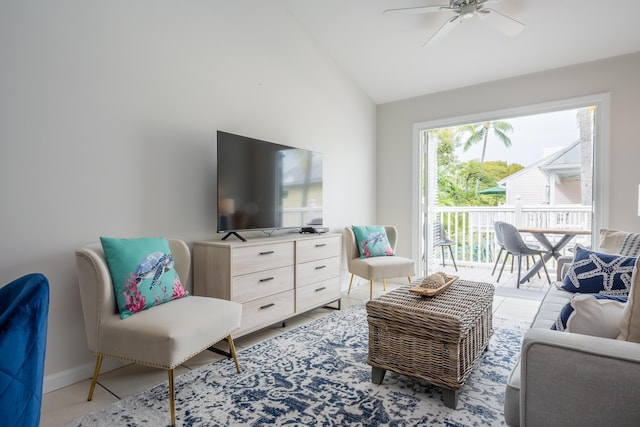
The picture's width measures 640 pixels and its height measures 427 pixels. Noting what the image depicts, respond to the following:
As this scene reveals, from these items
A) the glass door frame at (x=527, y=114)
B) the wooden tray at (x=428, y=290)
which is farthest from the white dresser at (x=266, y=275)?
the glass door frame at (x=527, y=114)

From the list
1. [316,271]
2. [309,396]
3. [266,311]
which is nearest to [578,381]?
[309,396]

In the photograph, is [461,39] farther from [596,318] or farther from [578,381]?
[578,381]

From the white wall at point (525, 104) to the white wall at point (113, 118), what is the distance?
1892 millimetres

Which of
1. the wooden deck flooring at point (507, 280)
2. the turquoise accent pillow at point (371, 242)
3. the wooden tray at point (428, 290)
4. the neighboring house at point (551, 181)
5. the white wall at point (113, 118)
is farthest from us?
the neighboring house at point (551, 181)

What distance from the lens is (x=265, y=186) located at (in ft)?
9.53

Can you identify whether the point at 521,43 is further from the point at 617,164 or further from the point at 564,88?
the point at 617,164

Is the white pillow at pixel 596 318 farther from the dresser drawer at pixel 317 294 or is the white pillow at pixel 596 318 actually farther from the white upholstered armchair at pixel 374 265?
the white upholstered armchair at pixel 374 265

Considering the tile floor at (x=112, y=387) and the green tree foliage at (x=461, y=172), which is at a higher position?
the green tree foliage at (x=461, y=172)

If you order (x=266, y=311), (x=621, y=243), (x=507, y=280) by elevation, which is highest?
(x=621, y=243)

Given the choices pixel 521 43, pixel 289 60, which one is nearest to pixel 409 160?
pixel 521 43

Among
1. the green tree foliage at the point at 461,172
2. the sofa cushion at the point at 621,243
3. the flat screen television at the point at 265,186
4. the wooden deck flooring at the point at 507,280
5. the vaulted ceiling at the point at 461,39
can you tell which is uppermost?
the vaulted ceiling at the point at 461,39

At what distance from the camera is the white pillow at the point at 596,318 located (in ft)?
3.67

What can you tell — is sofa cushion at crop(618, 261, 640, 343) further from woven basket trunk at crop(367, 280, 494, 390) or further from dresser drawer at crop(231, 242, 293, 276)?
dresser drawer at crop(231, 242, 293, 276)

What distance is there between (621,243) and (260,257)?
2.63 m
